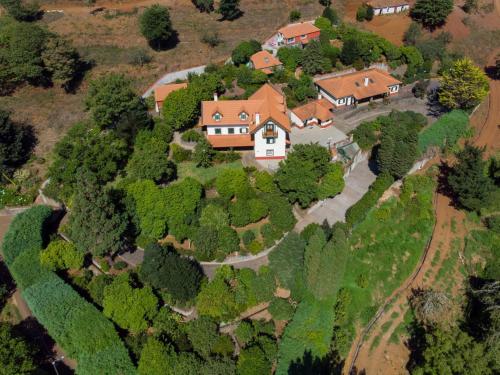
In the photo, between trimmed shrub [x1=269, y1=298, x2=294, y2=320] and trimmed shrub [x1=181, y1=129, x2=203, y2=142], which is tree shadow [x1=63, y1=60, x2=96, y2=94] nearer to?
trimmed shrub [x1=181, y1=129, x2=203, y2=142]

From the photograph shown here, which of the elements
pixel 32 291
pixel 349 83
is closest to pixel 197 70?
pixel 349 83

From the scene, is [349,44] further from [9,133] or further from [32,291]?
[32,291]

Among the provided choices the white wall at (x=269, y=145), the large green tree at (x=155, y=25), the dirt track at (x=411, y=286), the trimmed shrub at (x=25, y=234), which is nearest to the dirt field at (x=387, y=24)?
the dirt track at (x=411, y=286)

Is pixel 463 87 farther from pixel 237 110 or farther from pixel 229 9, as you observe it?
pixel 229 9

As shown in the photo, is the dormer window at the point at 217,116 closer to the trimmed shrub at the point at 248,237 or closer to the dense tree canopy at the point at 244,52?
the trimmed shrub at the point at 248,237

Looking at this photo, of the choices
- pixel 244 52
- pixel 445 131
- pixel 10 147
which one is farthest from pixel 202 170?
pixel 445 131
